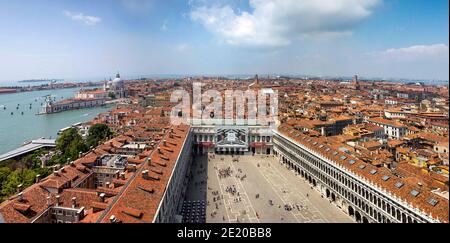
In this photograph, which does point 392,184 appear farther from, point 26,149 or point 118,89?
point 118,89

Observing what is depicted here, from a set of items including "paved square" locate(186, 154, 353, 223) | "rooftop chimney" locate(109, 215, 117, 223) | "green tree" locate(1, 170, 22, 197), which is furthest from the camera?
"paved square" locate(186, 154, 353, 223)

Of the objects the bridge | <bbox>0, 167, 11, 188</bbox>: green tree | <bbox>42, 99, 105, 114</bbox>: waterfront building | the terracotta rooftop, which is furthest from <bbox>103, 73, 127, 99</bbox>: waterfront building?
the terracotta rooftop

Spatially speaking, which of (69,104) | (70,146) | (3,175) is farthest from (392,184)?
(69,104)

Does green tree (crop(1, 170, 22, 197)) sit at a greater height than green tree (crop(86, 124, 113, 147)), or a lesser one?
lesser

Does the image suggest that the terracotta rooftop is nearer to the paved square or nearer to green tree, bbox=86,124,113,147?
the paved square

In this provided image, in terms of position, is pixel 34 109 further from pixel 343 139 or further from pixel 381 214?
pixel 381 214

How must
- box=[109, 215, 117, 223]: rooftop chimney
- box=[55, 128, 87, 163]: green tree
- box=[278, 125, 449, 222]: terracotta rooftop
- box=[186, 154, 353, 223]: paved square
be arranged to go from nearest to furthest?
box=[109, 215, 117, 223]: rooftop chimney < box=[278, 125, 449, 222]: terracotta rooftop < box=[186, 154, 353, 223]: paved square < box=[55, 128, 87, 163]: green tree
